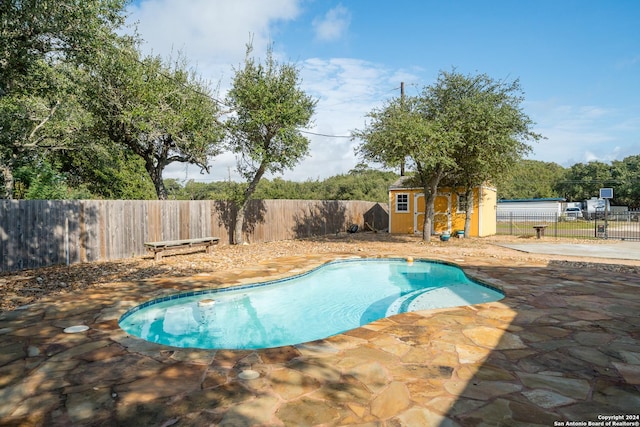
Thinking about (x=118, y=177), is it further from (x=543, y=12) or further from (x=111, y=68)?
(x=543, y=12)

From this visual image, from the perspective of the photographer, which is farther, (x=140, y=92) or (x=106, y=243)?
(x=140, y=92)

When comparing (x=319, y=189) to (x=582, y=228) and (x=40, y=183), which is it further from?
(x=40, y=183)

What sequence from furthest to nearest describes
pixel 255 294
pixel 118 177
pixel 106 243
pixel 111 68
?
pixel 118 177 → pixel 111 68 → pixel 106 243 → pixel 255 294

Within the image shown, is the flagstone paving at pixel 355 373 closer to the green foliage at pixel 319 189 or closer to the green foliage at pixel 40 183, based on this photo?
the green foliage at pixel 40 183

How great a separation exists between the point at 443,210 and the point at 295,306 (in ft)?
39.3

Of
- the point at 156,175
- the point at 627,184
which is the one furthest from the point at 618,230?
the point at 627,184

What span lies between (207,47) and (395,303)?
10.8m

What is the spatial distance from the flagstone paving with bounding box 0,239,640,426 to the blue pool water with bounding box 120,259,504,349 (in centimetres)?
92

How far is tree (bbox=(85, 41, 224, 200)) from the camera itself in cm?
1052

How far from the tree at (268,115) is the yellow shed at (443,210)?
757 cm

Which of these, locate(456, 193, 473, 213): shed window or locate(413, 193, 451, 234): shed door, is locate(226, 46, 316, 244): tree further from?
locate(456, 193, 473, 213): shed window

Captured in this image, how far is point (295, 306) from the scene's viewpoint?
6.32m

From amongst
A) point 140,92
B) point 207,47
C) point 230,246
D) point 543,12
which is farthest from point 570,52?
point 140,92

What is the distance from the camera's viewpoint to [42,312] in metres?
4.49
